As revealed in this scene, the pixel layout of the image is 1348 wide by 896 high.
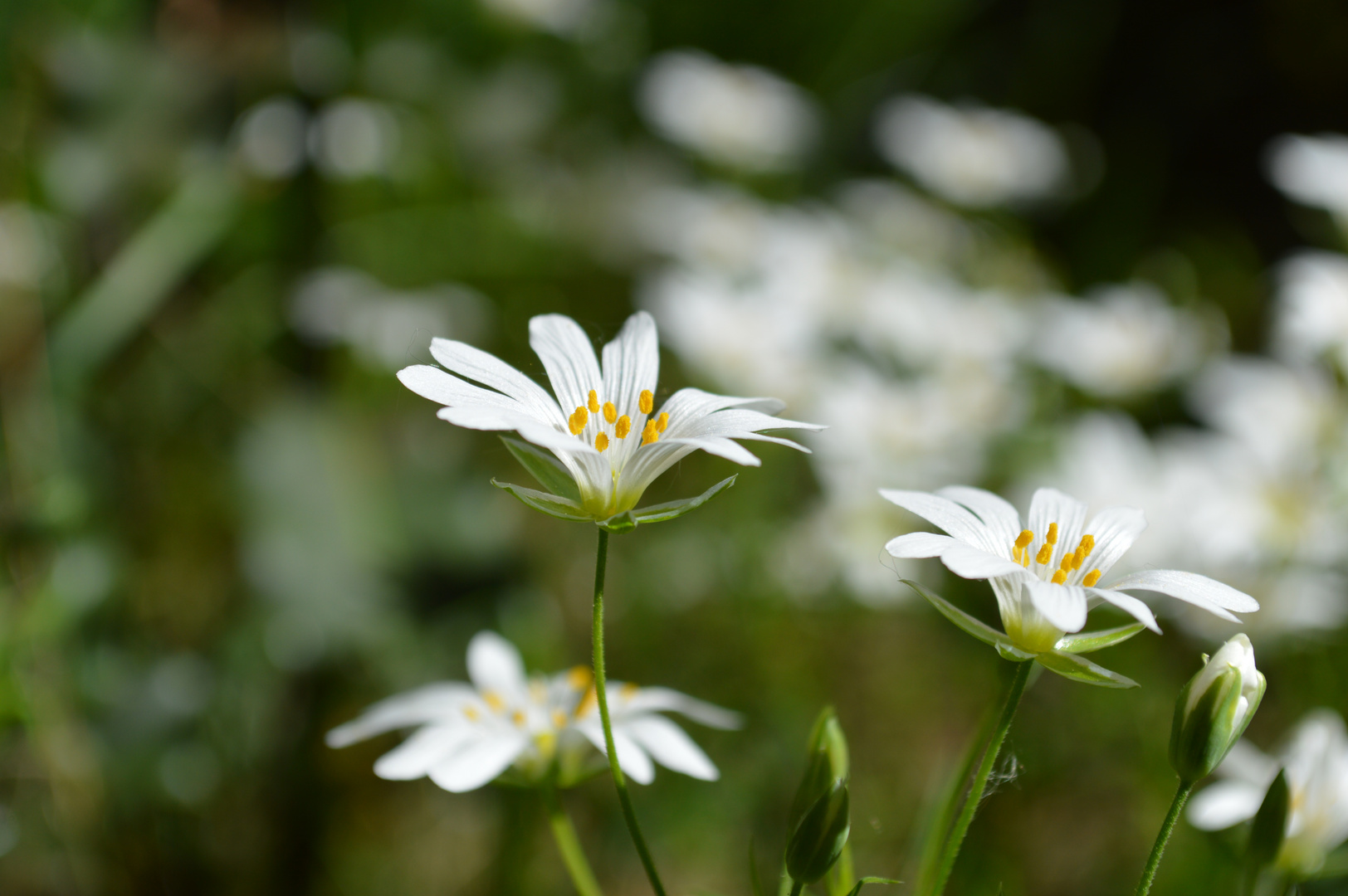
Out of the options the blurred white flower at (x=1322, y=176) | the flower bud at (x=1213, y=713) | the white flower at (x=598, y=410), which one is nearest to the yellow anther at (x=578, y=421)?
the white flower at (x=598, y=410)

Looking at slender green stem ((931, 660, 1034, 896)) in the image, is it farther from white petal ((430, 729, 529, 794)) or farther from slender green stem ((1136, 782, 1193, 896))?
white petal ((430, 729, 529, 794))

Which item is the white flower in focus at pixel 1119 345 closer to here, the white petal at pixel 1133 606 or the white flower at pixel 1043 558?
the white flower at pixel 1043 558

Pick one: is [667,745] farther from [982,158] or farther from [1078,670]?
[982,158]

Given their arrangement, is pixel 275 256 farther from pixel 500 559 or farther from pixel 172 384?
pixel 500 559

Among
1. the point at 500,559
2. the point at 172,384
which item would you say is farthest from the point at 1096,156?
the point at 172,384

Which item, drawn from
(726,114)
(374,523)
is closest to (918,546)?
(374,523)
